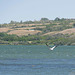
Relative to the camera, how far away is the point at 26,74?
136ft

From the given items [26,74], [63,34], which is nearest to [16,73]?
[26,74]

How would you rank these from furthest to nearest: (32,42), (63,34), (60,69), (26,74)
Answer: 1. (63,34)
2. (32,42)
3. (60,69)
4. (26,74)

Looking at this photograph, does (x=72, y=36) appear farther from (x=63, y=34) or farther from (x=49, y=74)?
(x=49, y=74)

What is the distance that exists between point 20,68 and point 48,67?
162 inches

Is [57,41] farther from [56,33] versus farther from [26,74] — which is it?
[26,74]

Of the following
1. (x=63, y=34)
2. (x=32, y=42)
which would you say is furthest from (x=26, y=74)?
(x=63, y=34)

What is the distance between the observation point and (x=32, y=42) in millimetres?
181375

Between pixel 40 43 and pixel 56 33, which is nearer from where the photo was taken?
pixel 40 43

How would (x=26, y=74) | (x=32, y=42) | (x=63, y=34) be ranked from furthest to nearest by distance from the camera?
1. (x=63, y=34)
2. (x=32, y=42)
3. (x=26, y=74)

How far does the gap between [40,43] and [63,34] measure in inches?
721

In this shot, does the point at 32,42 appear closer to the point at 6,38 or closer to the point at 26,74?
the point at 6,38

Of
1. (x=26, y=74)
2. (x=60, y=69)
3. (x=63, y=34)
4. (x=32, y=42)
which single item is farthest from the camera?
(x=63, y=34)

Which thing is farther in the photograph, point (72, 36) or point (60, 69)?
point (72, 36)

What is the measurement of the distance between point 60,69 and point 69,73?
364 cm
